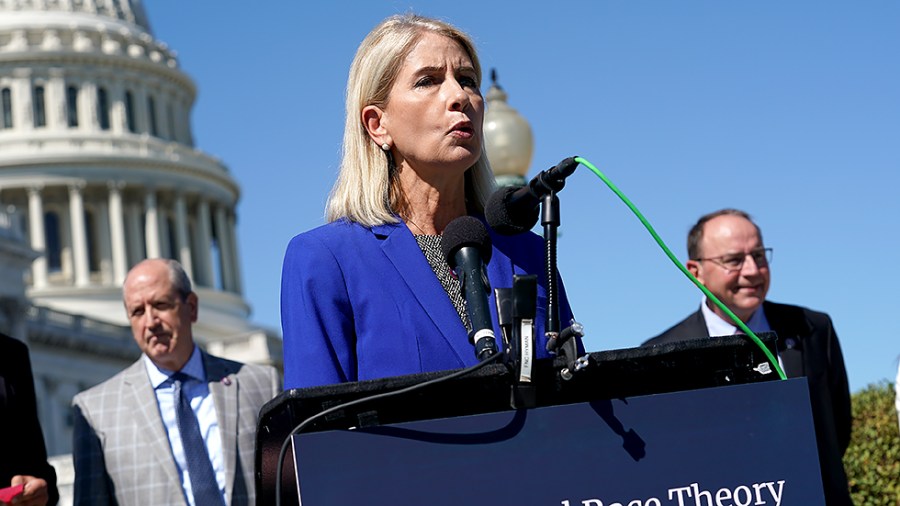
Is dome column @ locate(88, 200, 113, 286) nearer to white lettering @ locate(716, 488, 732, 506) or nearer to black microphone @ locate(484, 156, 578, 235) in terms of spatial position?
black microphone @ locate(484, 156, 578, 235)

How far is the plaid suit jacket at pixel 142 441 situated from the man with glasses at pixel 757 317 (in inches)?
66.1

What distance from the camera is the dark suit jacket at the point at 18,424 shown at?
513 centimetres

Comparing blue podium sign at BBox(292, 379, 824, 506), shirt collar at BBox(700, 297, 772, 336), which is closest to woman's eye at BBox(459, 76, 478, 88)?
blue podium sign at BBox(292, 379, 824, 506)

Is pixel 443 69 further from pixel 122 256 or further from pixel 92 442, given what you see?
pixel 122 256

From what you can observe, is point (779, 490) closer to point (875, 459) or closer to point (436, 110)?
point (436, 110)

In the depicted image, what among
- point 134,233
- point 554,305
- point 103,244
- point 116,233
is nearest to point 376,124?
point 554,305

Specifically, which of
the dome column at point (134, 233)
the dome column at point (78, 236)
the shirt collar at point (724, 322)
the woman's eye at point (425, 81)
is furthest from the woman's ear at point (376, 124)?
the dome column at point (134, 233)

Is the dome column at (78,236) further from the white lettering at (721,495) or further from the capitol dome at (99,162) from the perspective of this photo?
the white lettering at (721,495)

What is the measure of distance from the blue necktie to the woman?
9.28 feet

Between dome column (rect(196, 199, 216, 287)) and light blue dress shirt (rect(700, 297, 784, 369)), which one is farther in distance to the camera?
dome column (rect(196, 199, 216, 287))

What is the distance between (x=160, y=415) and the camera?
644cm

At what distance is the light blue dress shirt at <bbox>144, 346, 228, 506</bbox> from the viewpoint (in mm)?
6375

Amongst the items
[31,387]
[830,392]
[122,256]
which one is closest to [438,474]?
[31,387]

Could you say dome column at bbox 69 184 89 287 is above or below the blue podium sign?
above
